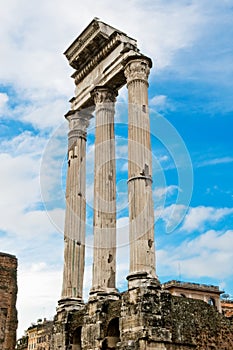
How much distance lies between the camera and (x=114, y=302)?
52.1 ft

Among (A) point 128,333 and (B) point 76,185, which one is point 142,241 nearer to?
(A) point 128,333

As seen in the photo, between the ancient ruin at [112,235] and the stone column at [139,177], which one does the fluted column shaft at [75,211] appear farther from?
the stone column at [139,177]

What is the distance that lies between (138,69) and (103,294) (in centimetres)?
825

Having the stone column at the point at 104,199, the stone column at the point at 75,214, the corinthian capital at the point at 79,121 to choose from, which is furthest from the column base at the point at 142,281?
the corinthian capital at the point at 79,121

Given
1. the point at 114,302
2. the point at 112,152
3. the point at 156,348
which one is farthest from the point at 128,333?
the point at 112,152

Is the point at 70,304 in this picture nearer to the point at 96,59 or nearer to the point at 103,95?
the point at 103,95

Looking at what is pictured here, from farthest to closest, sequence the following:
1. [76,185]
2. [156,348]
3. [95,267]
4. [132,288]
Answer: [76,185], [95,267], [132,288], [156,348]

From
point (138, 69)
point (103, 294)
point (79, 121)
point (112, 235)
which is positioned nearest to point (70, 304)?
point (103, 294)

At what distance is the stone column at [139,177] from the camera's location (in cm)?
1470

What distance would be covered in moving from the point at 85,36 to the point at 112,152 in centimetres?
536

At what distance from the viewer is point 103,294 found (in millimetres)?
16516

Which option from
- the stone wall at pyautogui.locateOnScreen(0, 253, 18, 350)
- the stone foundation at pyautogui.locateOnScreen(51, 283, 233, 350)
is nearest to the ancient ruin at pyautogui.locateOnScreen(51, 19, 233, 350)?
the stone foundation at pyautogui.locateOnScreen(51, 283, 233, 350)

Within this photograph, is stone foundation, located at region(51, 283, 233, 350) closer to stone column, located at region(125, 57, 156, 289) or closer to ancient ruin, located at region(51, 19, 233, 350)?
ancient ruin, located at region(51, 19, 233, 350)

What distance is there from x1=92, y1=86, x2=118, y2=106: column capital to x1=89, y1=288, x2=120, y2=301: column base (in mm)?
7551
